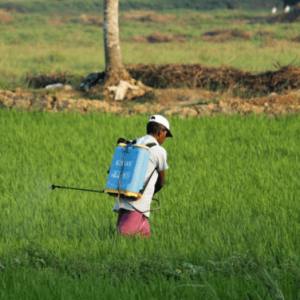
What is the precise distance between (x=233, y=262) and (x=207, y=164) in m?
4.18

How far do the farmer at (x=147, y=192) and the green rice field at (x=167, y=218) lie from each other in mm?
153

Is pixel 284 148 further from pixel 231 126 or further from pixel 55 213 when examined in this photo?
pixel 55 213

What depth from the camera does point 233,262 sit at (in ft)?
14.7

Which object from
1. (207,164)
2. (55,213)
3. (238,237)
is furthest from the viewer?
(207,164)

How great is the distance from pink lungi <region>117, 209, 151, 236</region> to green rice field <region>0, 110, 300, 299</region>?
0.10 meters

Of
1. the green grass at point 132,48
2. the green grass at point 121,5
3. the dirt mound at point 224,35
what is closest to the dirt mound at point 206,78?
the green grass at point 132,48

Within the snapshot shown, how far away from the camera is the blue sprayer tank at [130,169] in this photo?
4672 millimetres

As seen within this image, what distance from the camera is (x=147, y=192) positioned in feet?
16.1

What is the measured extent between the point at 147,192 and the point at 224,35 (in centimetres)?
4351

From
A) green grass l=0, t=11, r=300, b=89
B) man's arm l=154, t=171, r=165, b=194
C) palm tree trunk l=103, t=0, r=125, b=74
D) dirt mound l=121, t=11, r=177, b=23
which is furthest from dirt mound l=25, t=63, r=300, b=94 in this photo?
dirt mound l=121, t=11, r=177, b=23

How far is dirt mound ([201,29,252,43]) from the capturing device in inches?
1716

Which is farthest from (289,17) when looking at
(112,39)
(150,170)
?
(150,170)

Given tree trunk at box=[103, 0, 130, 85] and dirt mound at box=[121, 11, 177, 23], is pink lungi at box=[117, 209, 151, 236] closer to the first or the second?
tree trunk at box=[103, 0, 130, 85]

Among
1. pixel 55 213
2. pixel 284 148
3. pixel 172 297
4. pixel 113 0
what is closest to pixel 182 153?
pixel 284 148
